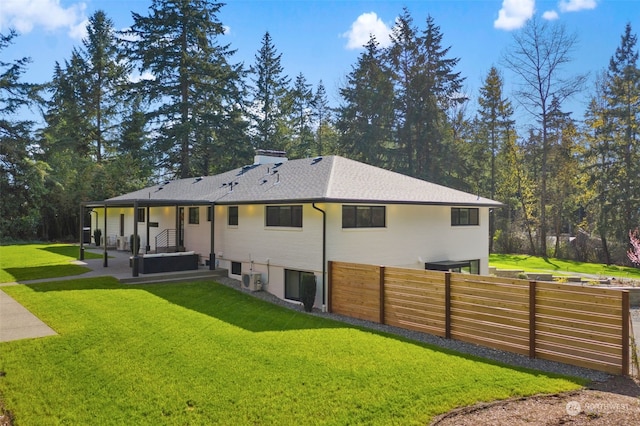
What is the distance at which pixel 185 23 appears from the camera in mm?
32625

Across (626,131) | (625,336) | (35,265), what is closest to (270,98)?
(35,265)

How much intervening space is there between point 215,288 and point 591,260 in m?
26.6

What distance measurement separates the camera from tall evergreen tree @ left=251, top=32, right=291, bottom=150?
39.0 meters

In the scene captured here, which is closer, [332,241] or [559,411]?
[559,411]

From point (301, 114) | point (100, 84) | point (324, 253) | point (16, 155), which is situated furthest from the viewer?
point (301, 114)

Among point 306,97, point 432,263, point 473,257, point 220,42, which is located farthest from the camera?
point 306,97

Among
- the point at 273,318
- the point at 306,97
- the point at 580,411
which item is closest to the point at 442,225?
the point at 273,318

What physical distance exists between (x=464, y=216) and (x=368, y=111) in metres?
23.1

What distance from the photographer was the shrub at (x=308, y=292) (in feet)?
40.6

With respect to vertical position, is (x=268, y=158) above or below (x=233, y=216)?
above

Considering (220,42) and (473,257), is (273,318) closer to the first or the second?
(473,257)

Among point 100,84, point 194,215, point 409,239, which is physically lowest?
point 409,239

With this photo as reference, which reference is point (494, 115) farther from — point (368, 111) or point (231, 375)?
point (231, 375)

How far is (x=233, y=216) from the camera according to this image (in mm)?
17000
